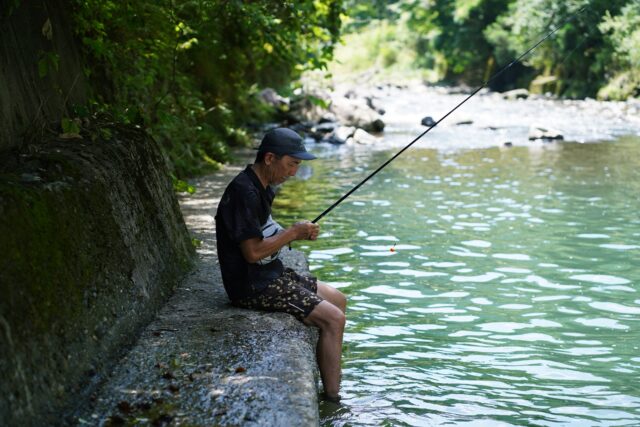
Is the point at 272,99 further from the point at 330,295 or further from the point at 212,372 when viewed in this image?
the point at 212,372

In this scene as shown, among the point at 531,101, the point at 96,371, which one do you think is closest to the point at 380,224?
the point at 96,371

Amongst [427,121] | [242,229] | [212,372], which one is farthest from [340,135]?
[212,372]

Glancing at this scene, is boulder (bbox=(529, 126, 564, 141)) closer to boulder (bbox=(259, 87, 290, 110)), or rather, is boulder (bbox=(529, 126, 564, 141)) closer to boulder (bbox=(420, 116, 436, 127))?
boulder (bbox=(420, 116, 436, 127))

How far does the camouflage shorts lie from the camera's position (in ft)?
17.9

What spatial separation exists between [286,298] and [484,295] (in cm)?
322

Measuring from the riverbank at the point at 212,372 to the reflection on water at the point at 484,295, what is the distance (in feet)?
2.22

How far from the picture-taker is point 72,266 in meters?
4.39

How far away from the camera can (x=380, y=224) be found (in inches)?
464

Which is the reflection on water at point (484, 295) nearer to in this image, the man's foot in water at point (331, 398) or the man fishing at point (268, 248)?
the man's foot in water at point (331, 398)

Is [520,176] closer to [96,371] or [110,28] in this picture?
[110,28]

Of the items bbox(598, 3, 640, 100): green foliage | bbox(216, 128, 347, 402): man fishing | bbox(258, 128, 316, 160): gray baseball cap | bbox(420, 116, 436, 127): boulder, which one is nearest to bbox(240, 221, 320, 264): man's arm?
bbox(216, 128, 347, 402): man fishing

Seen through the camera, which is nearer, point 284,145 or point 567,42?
point 284,145

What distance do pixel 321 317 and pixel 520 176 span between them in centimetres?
1176

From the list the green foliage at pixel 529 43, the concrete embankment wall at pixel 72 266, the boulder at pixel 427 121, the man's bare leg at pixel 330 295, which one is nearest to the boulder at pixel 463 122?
the boulder at pixel 427 121
